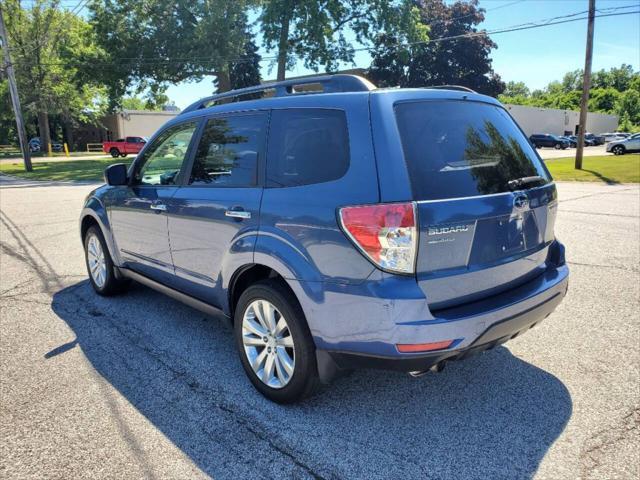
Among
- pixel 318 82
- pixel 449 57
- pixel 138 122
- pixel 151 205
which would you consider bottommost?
pixel 151 205

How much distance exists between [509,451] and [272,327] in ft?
4.89

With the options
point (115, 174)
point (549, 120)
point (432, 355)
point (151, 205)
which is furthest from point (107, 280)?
point (549, 120)

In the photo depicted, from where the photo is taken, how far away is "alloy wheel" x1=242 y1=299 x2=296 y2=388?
2.94 metres

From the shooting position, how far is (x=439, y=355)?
7.95 ft

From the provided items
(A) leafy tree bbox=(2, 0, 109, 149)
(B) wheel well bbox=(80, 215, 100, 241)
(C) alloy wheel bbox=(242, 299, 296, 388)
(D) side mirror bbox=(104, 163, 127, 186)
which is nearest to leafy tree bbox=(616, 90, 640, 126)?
(A) leafy tree bbox=(2, 0, 109, 149)

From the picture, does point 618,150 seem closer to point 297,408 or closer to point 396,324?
point 297,408

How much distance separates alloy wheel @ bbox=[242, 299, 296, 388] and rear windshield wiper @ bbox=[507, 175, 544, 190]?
5.10 feet

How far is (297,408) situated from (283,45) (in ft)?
103

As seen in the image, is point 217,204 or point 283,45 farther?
point 283,45

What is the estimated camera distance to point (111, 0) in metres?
30.5

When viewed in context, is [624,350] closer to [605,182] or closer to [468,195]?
[468,195]

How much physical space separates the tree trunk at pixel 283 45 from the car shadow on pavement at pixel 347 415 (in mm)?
30377

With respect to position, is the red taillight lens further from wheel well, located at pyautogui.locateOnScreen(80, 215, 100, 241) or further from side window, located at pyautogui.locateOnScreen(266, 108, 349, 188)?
wheel well, located at pyautogui.locateOnScreen(80, 215, 100, 241)

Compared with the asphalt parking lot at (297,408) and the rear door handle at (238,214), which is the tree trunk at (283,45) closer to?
the asphalt parking lot at (297,408)
